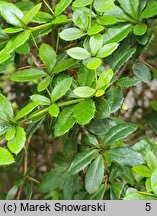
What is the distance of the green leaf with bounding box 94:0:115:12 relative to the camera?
66 centimetres

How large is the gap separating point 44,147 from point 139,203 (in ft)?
3.00

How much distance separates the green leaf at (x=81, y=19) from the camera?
2.19 ft

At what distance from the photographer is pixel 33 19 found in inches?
27.6

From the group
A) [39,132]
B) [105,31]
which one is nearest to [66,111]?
[105,31]

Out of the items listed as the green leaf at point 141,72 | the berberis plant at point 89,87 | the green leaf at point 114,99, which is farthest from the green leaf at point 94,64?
the green leaf at point 141,72

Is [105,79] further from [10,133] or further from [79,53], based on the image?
[10,133]

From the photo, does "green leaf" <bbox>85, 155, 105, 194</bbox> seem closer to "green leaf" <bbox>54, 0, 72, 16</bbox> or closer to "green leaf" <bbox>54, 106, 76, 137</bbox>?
"green leaf" <bbox>54, 106, 76, 137</bbox>

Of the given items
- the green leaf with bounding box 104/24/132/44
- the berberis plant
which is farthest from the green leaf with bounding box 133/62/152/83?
the green leaf with bounding box 104/24/132/44

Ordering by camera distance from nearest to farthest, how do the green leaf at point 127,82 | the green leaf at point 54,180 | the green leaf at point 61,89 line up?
the green leaf at point 61,89
the green leaf at point 127,82
the green leaf at point 54,180

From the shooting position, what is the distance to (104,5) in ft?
2.19

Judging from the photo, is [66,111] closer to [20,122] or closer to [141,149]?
[20,122]

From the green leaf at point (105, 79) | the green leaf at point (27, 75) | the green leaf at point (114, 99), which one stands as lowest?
the green leaf at point (114, 99)

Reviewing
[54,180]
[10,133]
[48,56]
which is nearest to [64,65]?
[48,56]

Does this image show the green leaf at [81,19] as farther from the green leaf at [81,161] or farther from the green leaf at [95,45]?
the green leaf at [81,161]
